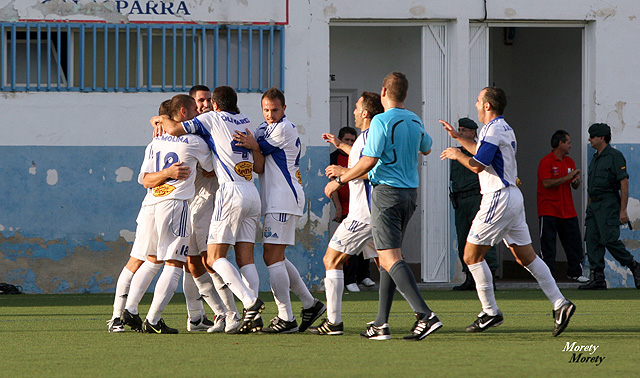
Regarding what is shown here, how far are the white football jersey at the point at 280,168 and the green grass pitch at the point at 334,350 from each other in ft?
3.53

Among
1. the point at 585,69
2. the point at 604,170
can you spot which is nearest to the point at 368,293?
the point at 604,170

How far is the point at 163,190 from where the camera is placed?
7.51 meters

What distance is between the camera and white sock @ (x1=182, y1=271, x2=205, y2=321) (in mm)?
7923

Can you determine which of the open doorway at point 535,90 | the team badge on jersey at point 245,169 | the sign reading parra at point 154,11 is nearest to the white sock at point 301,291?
the team badge on jersey at point 245,169

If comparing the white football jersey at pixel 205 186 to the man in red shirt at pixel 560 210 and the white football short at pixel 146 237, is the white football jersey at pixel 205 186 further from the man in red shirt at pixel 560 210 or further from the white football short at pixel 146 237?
the man in red shirt at pixel 560 210

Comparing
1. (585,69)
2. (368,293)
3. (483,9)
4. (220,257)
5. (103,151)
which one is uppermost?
(483,9)

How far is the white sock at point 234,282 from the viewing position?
7.29m

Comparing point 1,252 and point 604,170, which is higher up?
point 604,170

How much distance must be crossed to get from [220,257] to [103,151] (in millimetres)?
5771

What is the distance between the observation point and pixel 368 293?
1227cm

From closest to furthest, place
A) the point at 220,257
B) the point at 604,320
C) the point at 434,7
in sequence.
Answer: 1. the point at 220,257
2. the point at 604,320
3. the point at 434,7

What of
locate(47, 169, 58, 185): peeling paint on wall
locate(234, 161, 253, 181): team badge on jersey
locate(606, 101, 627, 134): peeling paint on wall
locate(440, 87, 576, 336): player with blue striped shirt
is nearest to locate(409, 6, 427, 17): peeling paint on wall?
locate(606, 101, 627, 134): peeling paint on wall

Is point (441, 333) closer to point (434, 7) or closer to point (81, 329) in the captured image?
point (81, 329)

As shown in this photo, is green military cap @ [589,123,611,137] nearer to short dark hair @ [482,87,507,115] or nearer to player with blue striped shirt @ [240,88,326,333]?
short dark hair @ [482,87,507,115]
